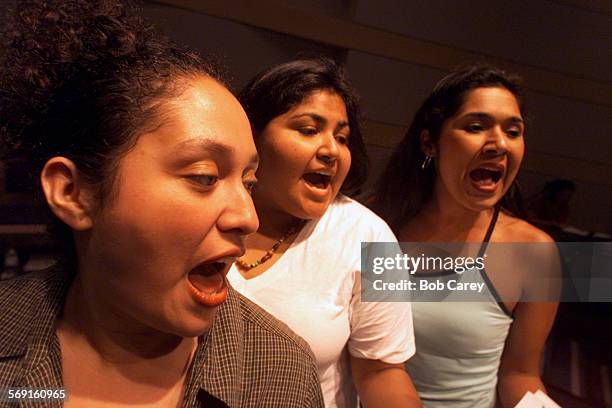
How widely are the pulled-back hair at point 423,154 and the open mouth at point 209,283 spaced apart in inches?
19.6

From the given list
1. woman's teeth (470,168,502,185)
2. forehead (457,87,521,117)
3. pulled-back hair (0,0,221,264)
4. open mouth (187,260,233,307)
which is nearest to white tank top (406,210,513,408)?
woman's teeth (470,168,502,185)

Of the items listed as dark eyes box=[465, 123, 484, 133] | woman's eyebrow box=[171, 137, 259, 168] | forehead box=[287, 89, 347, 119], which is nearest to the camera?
woman's eyebrow box=[171, 137, 259, 168]

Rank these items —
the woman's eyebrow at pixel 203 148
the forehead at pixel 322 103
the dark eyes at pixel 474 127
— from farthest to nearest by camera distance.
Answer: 1. the dark eyes at pixel 474 127
2. the forehead at pixel 322 103
3. the woman's eyebrow at pixel 203 148

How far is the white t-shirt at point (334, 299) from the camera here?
75cm

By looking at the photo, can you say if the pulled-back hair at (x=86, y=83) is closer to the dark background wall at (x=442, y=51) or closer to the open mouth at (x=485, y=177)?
the dark background wall at (x=442, y=51)

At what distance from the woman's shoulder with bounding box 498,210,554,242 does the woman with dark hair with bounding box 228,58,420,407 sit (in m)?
0.26

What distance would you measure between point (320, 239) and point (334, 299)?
0.10 metres

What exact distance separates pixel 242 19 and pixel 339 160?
30 cm

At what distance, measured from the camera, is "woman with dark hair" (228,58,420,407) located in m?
0.75

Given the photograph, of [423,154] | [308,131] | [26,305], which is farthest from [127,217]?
[423,154]

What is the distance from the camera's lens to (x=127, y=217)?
1.56 ft

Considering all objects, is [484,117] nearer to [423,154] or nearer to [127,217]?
[423,154]

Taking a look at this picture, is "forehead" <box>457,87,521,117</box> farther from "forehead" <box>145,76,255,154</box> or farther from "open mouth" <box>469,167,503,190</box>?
"forehead" <box>145,76,255,154</box>

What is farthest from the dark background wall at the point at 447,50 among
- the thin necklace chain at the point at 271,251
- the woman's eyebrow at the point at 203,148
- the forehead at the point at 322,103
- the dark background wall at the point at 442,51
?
the woman's eyebrow at the point at 203,148
